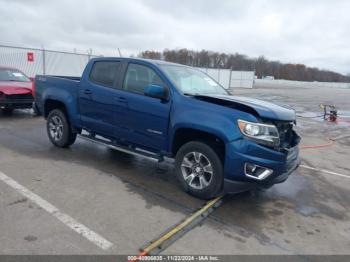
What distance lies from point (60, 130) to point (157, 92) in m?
3.02

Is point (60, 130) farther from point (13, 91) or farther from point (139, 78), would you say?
point (13, 91)

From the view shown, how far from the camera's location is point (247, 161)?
3990 millimetres

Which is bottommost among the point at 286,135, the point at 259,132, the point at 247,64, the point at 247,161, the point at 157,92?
the point at 247,161

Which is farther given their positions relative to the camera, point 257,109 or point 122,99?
point 122,99

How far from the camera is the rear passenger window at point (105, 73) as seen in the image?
5617 mm

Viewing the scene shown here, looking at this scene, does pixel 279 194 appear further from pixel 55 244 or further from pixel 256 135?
pixel 55 244

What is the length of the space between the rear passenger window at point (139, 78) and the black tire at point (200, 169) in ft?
3.67

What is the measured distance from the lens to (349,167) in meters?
6.93

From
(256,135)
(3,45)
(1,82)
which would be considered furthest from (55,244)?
(3,45)

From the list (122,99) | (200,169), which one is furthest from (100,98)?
(200,169)

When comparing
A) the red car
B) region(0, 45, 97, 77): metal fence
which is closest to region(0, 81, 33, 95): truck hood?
the red car

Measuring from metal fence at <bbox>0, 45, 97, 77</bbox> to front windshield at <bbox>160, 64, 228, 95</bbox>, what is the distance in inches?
576

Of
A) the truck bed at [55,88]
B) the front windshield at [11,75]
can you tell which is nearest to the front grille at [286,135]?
the truck bed at [55,88]

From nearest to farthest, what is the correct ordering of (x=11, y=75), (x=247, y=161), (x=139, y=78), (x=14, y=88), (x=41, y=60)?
(x=247, y=161) < (x=139, y=78) < (x=14, y=88) < (x=11, y=75) < (x=41, y=60)
